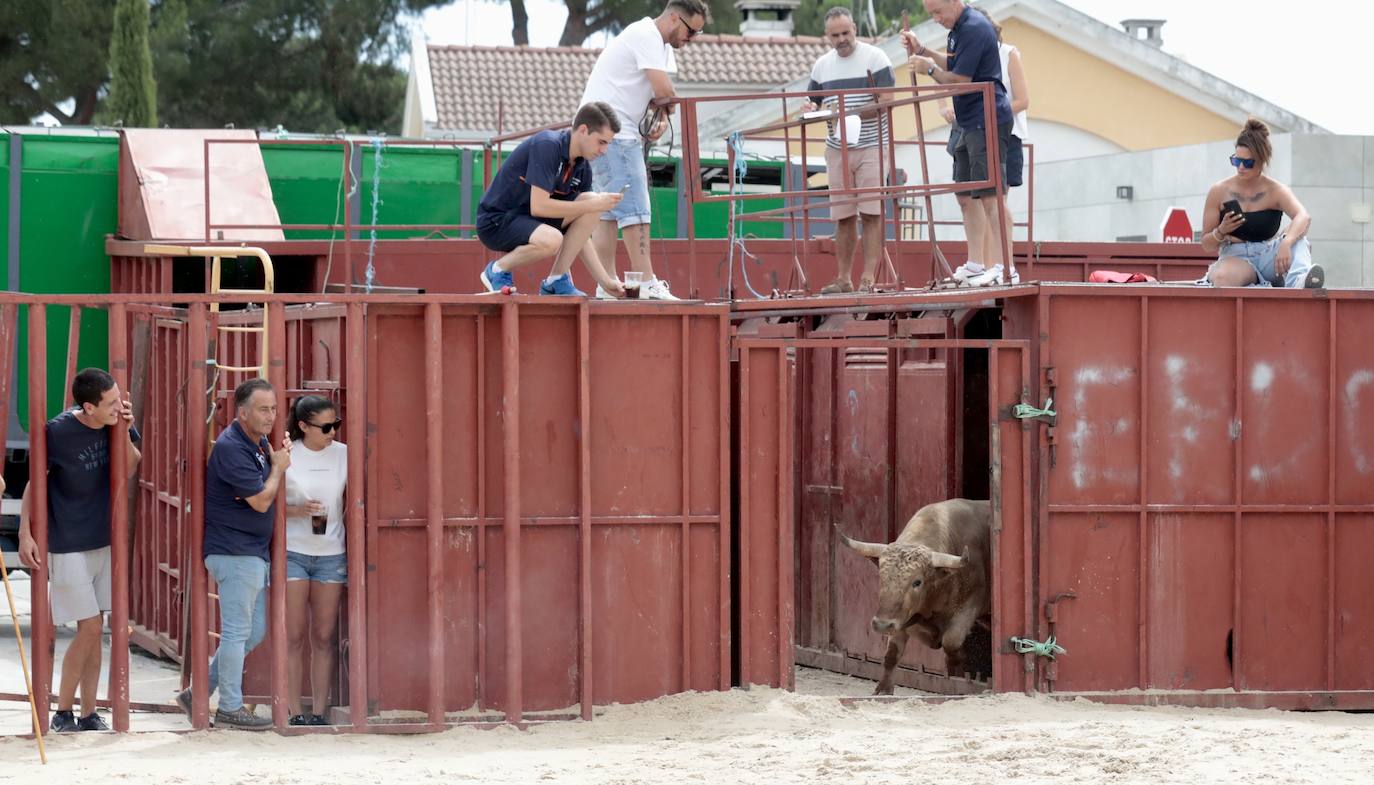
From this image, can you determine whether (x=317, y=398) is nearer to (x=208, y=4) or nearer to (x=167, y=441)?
(x=167, y=441)

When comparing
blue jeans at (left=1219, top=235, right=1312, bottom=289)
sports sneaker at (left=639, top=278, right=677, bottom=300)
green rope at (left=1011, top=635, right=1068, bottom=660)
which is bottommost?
green rope at (left=1011, top=635, right=1068, bottom=660)

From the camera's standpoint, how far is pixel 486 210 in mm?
11508

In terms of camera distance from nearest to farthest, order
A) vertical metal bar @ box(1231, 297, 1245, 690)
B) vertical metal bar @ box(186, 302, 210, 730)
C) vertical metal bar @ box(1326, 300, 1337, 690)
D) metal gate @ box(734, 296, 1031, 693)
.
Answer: vertical metal bar @ box(186, 302, 210, 730) → metal gate @ box(734, 296, 1031, 693) → vertical metal bar @ box(1231, 297, 1245, 690) → vertical metal bar @ box(1326, 300, 1337, 690)

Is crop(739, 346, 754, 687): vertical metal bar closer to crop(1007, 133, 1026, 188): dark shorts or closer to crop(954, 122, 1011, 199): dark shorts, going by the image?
crop(954, 122, 1011, 199): dark shorts

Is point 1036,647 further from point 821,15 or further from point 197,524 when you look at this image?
point 821,15

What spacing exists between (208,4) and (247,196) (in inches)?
1125

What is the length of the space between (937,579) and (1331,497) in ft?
8.44

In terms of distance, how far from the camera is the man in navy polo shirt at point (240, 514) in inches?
395

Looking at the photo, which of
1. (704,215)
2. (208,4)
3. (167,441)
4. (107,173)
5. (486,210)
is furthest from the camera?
(208,4)

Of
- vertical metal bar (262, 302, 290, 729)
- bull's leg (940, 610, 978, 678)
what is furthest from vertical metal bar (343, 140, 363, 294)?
bull's leg (940, 610, 978, 678)

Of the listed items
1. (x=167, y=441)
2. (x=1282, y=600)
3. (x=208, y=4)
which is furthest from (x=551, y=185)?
(x=208, y=4)

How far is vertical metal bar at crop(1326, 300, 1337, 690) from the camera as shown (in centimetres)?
1190

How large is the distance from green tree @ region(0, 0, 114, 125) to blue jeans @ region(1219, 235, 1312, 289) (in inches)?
1251

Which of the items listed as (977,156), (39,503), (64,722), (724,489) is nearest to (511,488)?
(724,489)
